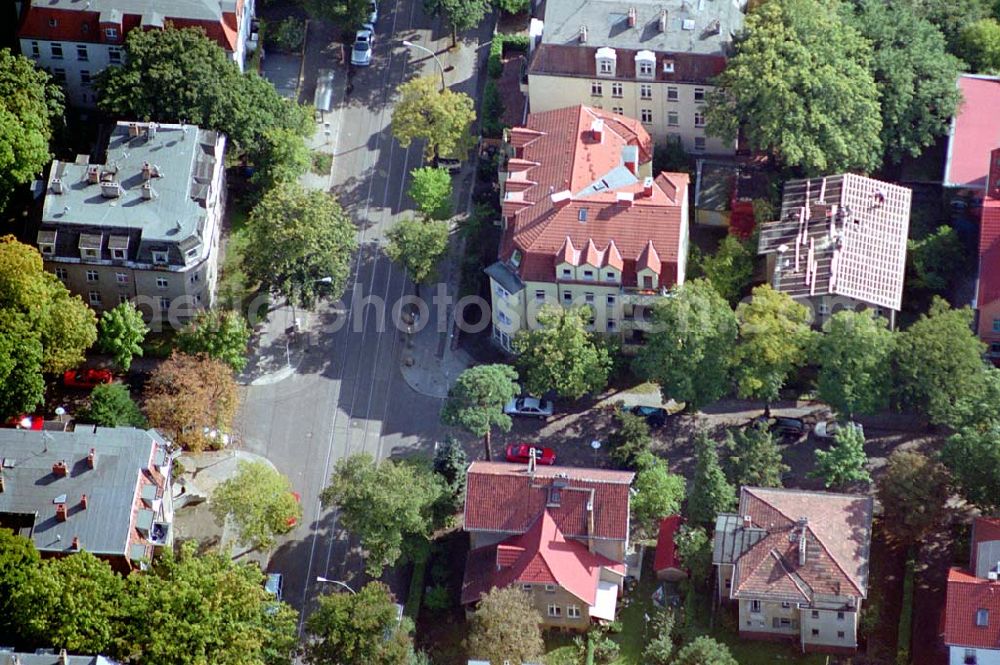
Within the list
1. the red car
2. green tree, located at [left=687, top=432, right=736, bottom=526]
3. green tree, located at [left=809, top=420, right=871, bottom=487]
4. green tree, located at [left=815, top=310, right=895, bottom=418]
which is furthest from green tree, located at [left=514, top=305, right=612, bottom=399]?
green tree, located at [left=809, top=420, right=871, bottom=487]

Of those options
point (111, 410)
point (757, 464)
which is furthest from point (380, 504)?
point (757, 464)

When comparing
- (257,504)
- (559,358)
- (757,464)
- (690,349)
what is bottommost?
(257,504)

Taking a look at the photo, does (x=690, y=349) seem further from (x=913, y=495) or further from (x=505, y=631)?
(x=505, y=631)

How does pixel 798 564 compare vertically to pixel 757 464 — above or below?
below

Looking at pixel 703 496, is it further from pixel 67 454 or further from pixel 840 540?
pixel 67 454

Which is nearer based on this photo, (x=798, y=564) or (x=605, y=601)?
(x=798, y=564)

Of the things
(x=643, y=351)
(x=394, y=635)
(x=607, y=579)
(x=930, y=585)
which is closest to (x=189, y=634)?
(x=394, y=635)
